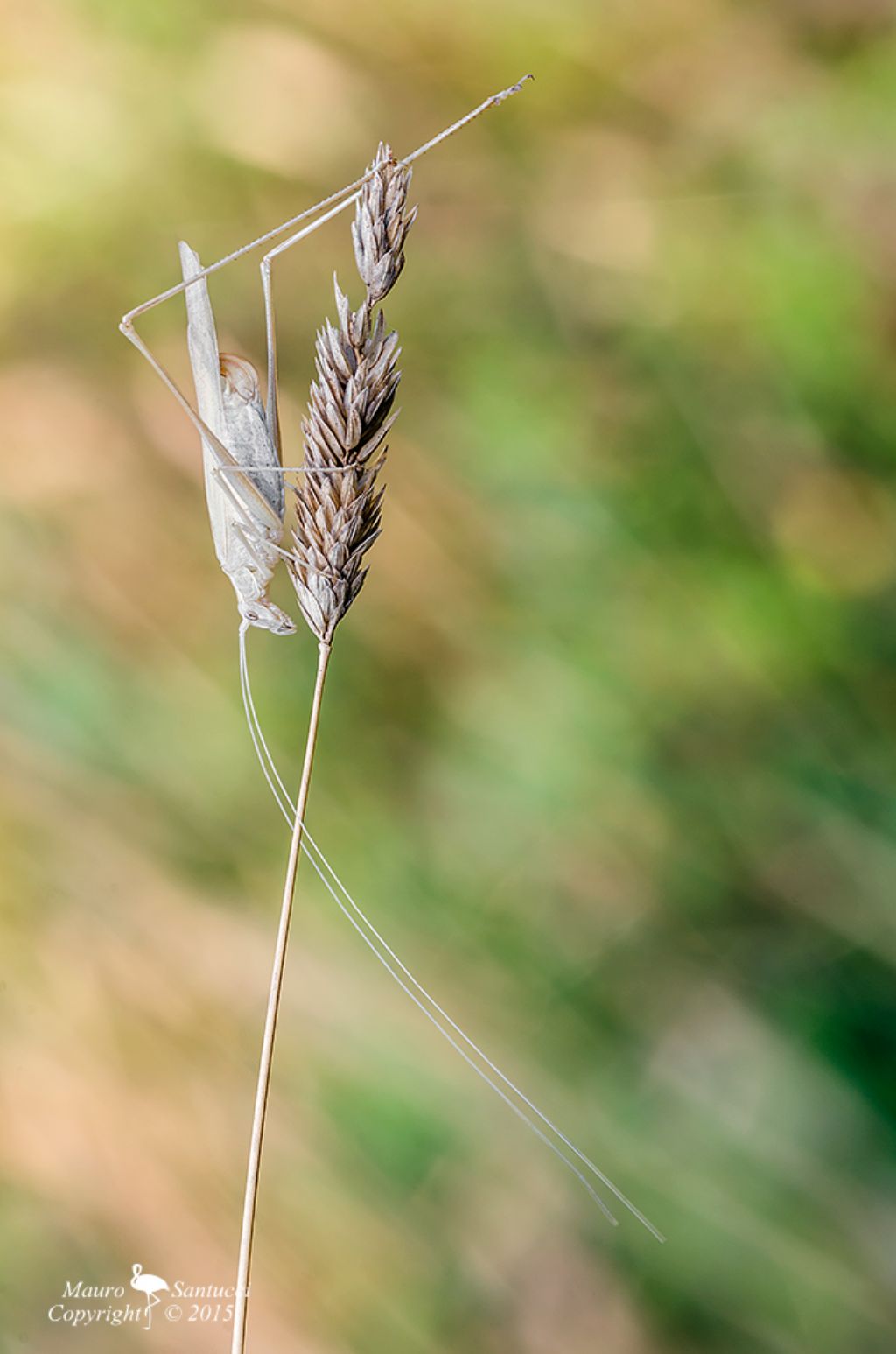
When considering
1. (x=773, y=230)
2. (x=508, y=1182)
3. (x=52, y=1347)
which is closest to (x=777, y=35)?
(x=773, y=230)

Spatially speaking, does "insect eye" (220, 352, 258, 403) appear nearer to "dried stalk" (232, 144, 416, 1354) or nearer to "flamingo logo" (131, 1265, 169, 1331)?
"dried stalk" (232, 144, 416, 1354)

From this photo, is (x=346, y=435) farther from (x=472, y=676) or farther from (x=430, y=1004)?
(x=430, y=1004)

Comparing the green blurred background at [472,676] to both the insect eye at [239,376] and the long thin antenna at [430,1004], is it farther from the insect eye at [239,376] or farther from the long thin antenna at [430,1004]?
the insect eye at [239,376]

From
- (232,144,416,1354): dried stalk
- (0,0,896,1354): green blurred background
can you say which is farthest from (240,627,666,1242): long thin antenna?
(232,144,416,1354): dried stalk

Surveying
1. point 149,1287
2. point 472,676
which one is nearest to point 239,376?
point 472,676

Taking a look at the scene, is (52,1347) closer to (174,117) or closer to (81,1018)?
(81,1018)

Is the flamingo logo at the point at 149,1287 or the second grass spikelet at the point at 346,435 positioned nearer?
the second grass spikelet at the point at 346,435

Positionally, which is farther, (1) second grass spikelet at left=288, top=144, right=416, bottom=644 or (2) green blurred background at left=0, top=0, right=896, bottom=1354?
(2) green blurred background at left=0, top=0, right=896, bottom=1354

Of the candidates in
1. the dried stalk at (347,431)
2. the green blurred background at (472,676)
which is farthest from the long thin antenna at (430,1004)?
the dried stalk at (347,431)
